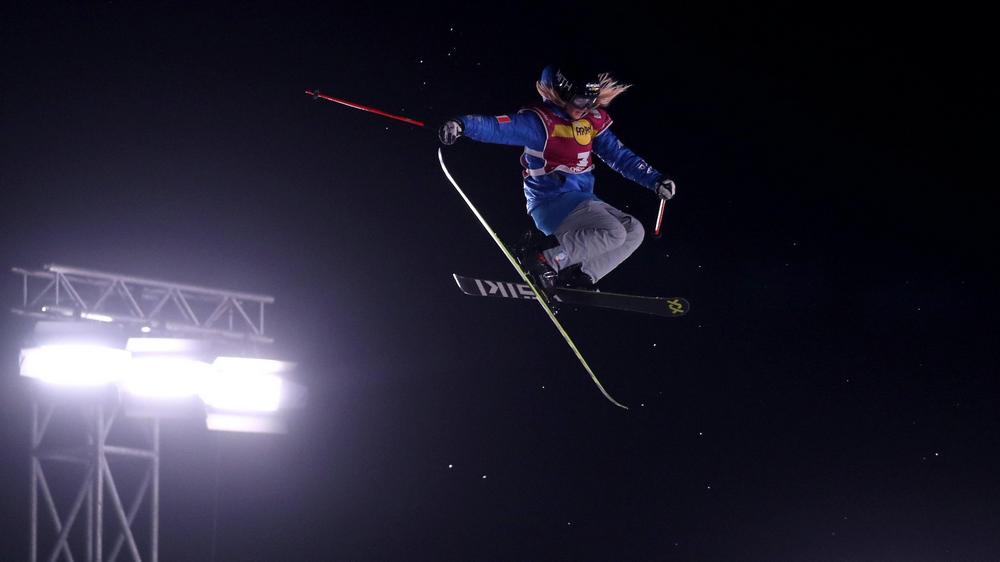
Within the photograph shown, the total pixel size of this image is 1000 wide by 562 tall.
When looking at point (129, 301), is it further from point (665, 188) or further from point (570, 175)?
point (665, 188)

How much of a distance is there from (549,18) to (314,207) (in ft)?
6.63

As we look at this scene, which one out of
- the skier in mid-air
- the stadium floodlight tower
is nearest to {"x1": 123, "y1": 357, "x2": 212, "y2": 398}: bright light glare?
the stadium floodlight tower

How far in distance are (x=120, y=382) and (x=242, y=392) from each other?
851mm

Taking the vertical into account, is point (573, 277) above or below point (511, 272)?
below

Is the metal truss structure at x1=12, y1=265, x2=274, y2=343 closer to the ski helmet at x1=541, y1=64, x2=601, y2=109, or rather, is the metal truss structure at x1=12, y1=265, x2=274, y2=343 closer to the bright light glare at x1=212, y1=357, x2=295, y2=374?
the bright light glare at x1=212, y1=357, x2=295, y2=374

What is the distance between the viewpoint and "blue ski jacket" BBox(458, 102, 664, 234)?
4.05m

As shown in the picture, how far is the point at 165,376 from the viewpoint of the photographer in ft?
21.5

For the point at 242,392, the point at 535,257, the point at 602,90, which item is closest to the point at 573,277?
the point at 535,257

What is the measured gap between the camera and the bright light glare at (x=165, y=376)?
6.43 m

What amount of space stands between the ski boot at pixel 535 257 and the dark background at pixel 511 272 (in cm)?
180

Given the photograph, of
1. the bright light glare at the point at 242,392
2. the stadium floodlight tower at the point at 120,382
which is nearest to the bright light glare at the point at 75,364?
the stadium floodlight tower at the point at 120,382

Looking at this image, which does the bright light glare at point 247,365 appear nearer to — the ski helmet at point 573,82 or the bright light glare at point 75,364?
the bright light glare at point 75,364

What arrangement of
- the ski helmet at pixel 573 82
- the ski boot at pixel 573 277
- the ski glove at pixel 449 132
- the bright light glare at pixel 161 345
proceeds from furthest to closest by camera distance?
the bright light glare at pixel 161 345 → the ski boot at pixel 573 277 → the ski helmet at pixel 573 82 → the ski glove at pixel 449 132

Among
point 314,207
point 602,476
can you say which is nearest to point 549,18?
point 314,207
